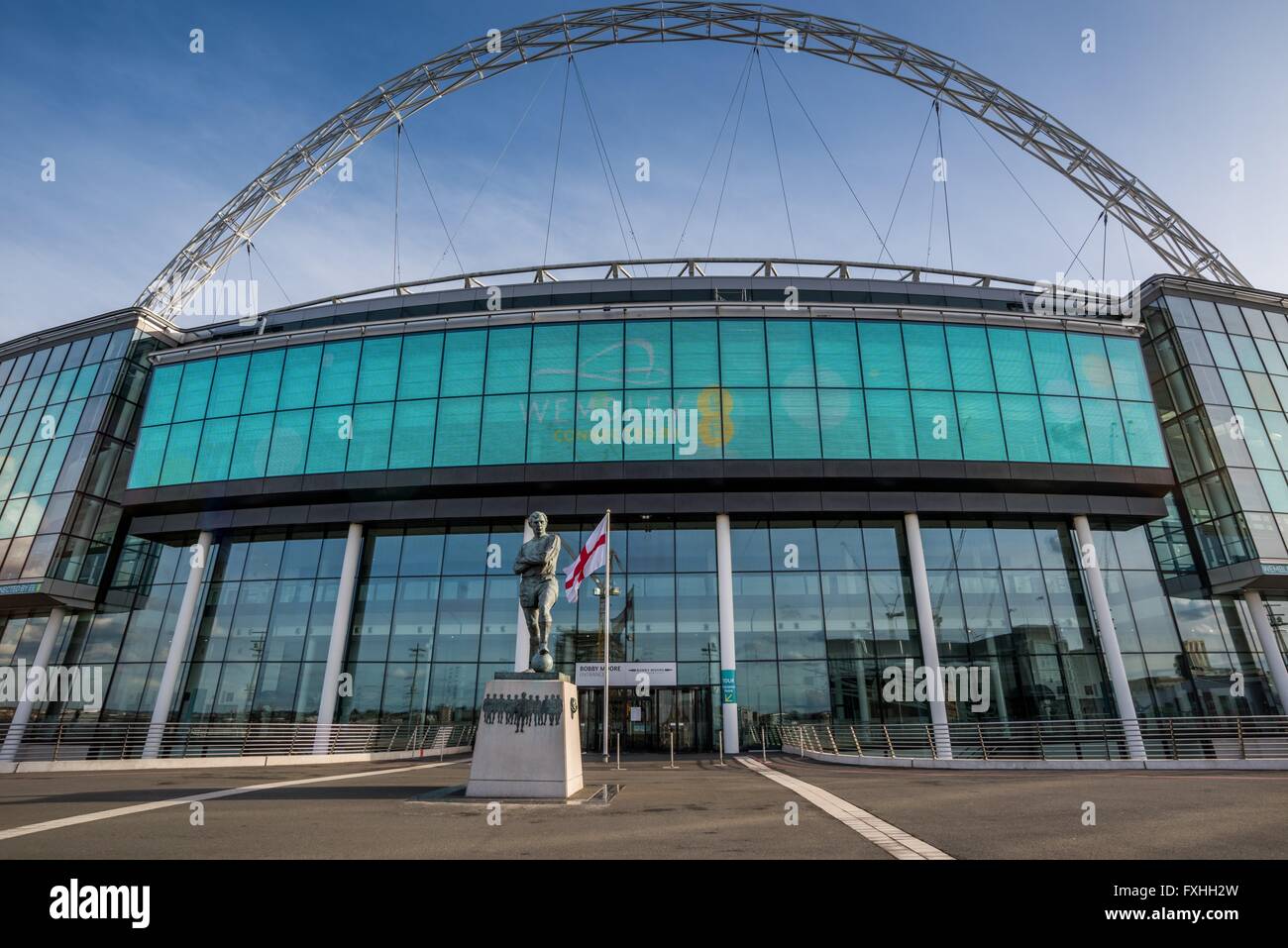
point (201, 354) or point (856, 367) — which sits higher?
point (201, 354)

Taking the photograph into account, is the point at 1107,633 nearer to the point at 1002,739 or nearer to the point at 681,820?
the point at 1002,739

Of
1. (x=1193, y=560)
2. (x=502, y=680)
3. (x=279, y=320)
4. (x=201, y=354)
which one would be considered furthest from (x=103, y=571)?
(x=1193, y=560)

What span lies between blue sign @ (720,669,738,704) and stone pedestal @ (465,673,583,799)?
624 inches

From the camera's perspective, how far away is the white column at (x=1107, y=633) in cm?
2534

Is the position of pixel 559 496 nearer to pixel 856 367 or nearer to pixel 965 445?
pixel 856 367

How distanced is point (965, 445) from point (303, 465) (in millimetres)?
29830

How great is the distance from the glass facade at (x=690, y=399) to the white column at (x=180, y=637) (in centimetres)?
370

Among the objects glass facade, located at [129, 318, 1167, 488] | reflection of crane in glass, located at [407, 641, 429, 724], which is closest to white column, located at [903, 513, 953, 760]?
glass facade, located at [129, 318, 1167, 488]

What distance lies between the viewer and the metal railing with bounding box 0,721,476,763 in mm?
27266

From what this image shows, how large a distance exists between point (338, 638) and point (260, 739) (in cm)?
503

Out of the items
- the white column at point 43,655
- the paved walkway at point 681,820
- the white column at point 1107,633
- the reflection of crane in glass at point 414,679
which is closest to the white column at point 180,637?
the white column at point 43,655

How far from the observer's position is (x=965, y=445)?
2909cm
